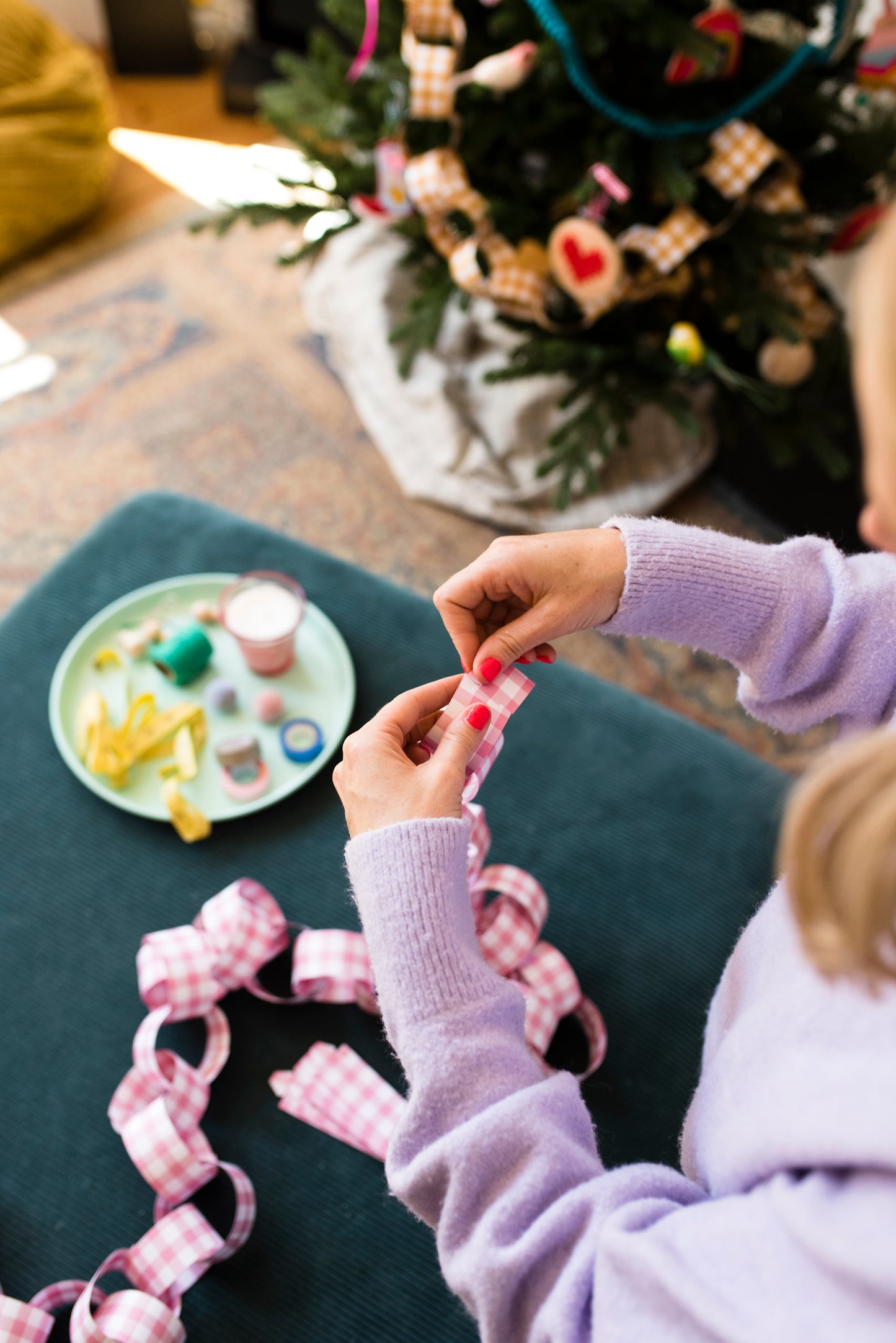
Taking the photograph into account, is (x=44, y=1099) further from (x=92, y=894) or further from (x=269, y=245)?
(x=269, y=245)

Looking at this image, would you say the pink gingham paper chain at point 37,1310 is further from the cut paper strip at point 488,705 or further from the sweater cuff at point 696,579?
the sweater cuff at point 696,579

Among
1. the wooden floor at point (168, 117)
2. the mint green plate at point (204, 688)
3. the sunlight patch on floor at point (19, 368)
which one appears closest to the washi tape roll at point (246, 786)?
the mint green plate at point (204, 688)

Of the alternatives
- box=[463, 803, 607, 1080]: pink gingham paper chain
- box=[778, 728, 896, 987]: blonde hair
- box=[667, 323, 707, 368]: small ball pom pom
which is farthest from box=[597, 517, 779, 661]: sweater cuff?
box=[667, 323, 707, 368]: small ball pom pom

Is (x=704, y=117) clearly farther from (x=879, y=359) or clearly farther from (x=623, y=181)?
(x=879, y=359)

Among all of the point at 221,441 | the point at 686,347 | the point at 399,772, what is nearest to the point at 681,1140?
the point at 399,772

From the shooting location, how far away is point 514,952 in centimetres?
95

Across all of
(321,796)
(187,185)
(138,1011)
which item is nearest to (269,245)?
(187,185)

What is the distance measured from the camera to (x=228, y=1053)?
3.06 feet

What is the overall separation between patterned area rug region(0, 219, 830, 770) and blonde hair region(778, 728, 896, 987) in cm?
117

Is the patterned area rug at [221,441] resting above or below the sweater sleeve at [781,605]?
below

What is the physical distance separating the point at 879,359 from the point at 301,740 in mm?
804

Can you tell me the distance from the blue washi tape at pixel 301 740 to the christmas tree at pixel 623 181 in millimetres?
628

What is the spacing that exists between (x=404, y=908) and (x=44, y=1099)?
1.60 feet

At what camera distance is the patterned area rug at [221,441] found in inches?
68.4
